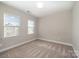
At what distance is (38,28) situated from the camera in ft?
7.50

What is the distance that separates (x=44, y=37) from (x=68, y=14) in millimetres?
1408

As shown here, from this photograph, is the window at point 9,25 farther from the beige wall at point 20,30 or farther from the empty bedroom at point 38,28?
the beige wall at point 20,30

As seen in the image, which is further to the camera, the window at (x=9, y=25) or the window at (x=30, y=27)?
the window at (x=30, y=27)

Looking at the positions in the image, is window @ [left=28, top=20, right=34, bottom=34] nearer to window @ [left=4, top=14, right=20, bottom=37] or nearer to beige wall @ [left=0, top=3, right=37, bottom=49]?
beige wall @ [left=0, top=3, right=37, bottom=49]

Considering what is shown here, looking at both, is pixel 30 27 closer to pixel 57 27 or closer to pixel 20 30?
pixel 20 30

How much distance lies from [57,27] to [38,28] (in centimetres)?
86

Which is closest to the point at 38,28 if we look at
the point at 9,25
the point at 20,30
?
the point at 20,30

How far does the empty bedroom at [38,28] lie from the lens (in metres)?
1.53

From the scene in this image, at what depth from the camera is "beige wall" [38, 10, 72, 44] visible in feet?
6.02

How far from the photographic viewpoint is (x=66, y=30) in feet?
6.15

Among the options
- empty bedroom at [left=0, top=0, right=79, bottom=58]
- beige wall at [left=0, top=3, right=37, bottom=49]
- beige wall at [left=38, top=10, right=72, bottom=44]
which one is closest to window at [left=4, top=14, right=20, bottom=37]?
empty bedroom at [left=0, top=0, right=79, bottom=58]

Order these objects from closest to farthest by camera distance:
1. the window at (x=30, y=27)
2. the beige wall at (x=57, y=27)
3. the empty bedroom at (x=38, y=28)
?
the empty bedroom at (x=38, y=28) < the beige wall at (x=57, y=27) < the window at (x=30, y=27)

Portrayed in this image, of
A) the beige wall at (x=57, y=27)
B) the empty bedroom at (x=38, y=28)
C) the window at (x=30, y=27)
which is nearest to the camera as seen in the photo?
the empty bedroom at (x=38, y=28)

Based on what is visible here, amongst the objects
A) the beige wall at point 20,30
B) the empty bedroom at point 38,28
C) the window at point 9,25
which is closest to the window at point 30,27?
the empty bedroom at point 38,28
